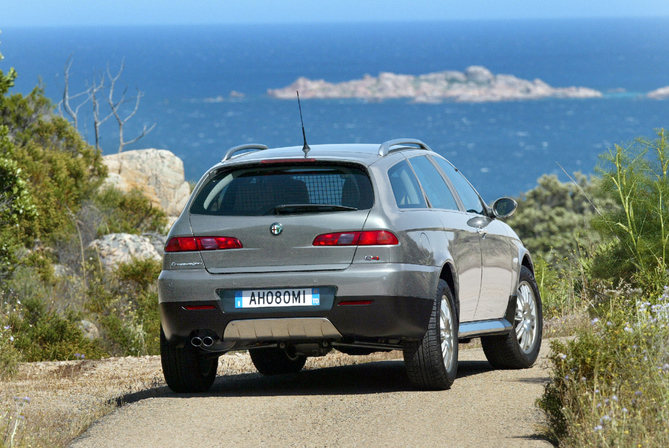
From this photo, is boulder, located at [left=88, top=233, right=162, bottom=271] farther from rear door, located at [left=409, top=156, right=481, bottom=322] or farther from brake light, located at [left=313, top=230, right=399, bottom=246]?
brake light, located at [left=313, top=230, right=399, bottom=246]

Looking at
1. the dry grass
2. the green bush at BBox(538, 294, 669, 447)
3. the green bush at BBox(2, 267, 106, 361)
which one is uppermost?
the green bush at BBox(538, 294, 669, 447)

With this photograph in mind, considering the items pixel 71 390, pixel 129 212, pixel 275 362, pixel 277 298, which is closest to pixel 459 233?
pixel 277 298

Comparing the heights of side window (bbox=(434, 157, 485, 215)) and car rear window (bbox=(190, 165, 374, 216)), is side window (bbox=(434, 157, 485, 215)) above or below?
below

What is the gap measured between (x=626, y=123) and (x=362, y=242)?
543 ft

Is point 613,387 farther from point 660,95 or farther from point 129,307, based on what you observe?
point 660,95

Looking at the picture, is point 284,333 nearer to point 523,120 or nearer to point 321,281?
point 321,281

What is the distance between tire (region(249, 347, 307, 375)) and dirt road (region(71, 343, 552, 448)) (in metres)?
0.86

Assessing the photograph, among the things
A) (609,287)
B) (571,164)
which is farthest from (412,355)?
(571,164)

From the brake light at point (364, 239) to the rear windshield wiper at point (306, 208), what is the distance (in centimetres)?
20

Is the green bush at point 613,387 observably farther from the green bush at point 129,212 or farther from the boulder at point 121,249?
the green bush at point 129,212

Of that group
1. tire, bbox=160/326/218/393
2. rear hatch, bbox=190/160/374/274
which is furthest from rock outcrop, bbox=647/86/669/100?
rear hatch, bbox=190/160/374/274

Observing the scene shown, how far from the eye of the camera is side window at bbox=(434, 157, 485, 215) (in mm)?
8625

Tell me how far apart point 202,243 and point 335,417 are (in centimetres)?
149

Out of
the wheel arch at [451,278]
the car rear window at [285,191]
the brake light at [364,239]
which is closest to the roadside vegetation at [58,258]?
the car rear window at [285,191]
